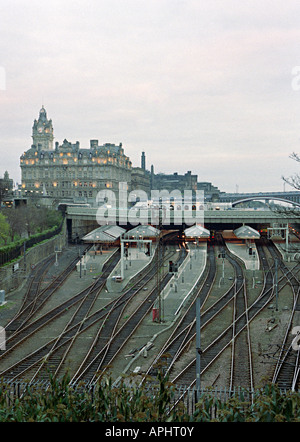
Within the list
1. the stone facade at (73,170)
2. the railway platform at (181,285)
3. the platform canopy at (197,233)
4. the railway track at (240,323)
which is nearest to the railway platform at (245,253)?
the railway track at (240,323)

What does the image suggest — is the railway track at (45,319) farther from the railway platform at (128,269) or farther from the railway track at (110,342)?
the railway track at (110,342)

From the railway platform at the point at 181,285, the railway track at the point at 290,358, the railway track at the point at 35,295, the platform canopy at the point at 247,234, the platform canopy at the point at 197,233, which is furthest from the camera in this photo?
the platform canopy at the point at 247,234

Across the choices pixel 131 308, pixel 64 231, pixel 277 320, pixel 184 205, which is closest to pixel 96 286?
pixel 131 308

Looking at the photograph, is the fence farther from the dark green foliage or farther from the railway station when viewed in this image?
the railway station

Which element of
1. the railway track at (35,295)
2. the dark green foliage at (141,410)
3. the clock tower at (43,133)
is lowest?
the railway track at (35,295)

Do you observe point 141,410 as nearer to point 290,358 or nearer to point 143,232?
point 290,358

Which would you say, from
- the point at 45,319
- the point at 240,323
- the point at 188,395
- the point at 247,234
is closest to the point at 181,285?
the point at 240,323

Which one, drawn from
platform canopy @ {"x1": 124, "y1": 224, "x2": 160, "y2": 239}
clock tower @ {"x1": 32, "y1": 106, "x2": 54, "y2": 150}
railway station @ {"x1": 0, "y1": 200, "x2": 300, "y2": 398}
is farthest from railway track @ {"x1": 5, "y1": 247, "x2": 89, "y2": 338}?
clock tower @ {"x1": 32, "y1": 106, "x2": 54, "y2": 150}

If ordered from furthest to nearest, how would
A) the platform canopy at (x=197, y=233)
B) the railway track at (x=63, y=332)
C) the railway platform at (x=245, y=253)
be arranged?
the platform canopy at (x=197, y=233) → the railway platform at (x=245, y=253) → the railway track at (x=63, y=332)

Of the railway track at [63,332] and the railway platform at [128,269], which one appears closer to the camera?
the railway track at [63,332]

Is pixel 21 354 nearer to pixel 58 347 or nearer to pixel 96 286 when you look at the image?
pixel 58 347

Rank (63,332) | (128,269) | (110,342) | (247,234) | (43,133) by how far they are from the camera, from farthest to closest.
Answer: (43,133) < (247,234) < (128,269) < (63,332) < (110,342)

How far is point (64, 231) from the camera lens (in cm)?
7131
